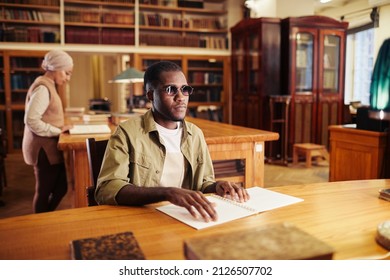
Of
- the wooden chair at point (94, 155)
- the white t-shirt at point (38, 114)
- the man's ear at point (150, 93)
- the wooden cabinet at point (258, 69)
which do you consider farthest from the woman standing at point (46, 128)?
the wooden cabinet at point (258, 69)

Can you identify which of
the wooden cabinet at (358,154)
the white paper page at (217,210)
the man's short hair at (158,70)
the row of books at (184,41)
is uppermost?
the row of books at (184,41)

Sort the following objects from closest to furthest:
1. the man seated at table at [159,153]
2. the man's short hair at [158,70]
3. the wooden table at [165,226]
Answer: the wooden table at [165,226]
the man seated at table at [159,153]
the man's short hair at [158,70]

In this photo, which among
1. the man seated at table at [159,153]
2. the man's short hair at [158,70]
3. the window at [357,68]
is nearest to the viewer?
the man seated at table at [159,153]

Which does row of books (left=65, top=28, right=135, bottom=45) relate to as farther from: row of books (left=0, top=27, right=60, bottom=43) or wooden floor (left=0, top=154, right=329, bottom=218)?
wooden floor (left=0, top=154, right=329, bottom=218)

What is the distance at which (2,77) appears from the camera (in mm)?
6301

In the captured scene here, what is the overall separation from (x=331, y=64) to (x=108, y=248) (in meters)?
5.72

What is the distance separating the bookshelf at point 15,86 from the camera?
623cm

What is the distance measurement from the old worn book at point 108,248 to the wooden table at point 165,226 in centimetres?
3

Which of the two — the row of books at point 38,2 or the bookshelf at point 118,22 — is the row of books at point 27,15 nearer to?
the bookshelf at point 118,22

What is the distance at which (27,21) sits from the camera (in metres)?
6.27

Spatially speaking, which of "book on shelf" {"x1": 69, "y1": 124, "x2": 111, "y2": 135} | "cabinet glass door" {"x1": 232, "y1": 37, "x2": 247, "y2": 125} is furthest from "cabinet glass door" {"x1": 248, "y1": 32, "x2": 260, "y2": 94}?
"book on shelf" {"x1": 69, "y1": 124, "x2": 111, "y2": 135}

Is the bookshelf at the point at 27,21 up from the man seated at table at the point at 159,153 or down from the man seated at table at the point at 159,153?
up

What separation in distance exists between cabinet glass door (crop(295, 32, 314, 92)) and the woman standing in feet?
12.5
